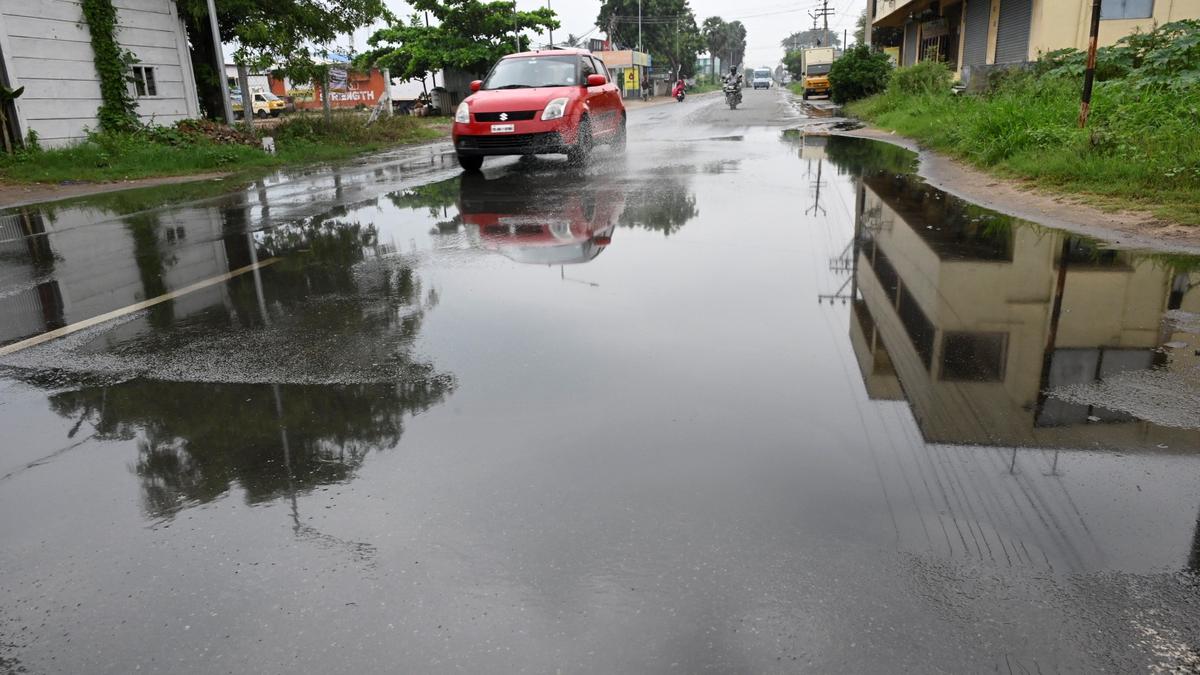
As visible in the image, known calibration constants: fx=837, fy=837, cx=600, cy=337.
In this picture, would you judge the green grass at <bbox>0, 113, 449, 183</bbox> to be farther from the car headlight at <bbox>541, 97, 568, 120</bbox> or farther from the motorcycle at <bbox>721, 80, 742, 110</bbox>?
the motorcycle at <bbox>721, 80, 742, 110</bbox>

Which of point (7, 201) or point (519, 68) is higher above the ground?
point (519, 68)

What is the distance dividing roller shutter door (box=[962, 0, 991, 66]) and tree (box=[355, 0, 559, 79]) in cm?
2328

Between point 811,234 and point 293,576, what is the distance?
21.2ft

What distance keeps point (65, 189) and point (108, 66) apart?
664 cm

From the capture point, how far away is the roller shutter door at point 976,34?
98.9ft

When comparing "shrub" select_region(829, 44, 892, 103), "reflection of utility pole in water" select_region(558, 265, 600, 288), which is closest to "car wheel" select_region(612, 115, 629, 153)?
"reflection of utility pole in water" select_region(558, 265, 600, 288)

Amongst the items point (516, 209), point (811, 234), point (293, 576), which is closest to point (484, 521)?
point (293, 576)

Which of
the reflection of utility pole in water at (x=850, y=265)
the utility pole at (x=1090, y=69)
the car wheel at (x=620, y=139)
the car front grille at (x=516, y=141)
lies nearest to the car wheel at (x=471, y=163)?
the car front grille at (x=516, y=141)

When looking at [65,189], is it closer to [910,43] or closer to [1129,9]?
[1129,9]

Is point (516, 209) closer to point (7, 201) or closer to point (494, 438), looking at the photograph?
point (494, 438)

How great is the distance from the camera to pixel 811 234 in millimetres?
8156

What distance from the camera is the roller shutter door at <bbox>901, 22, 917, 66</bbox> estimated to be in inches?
1709

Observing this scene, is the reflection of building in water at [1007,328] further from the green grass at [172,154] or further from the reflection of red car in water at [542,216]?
the green grass at [172,154]

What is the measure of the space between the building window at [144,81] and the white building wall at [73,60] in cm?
11
